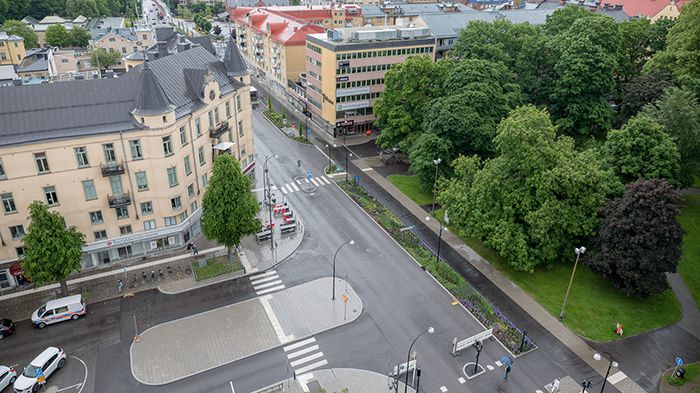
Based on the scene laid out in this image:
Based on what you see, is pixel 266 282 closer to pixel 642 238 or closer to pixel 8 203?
pixel 8 203

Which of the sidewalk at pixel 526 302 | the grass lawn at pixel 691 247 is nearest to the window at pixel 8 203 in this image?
the sidewalk at pixel 526 302

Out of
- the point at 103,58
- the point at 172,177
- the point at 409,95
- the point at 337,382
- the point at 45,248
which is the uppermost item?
the point at 409,95

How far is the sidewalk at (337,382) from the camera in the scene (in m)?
35.3

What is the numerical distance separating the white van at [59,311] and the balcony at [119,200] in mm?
8915

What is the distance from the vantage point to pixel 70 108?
139 feet

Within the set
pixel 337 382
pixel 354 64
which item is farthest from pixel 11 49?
pixel 337 382

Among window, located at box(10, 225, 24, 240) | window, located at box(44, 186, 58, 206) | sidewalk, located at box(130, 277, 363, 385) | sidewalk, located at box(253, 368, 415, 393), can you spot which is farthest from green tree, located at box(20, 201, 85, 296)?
sidewalk, located at box(253, 368, 415, 393)

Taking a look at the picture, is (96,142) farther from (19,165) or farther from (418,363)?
(418,363)

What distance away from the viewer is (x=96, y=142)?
42.8m

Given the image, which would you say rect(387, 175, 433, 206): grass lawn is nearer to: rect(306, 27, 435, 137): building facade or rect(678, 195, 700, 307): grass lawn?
rect(306, 27, 435, 137): building facade

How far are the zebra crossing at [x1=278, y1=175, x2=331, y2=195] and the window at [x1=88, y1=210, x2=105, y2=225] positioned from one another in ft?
77.8

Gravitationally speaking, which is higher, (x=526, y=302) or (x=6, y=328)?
(x=6, y=328)

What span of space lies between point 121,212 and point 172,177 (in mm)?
5944

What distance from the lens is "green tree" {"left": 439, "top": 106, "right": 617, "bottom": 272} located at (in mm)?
44938
